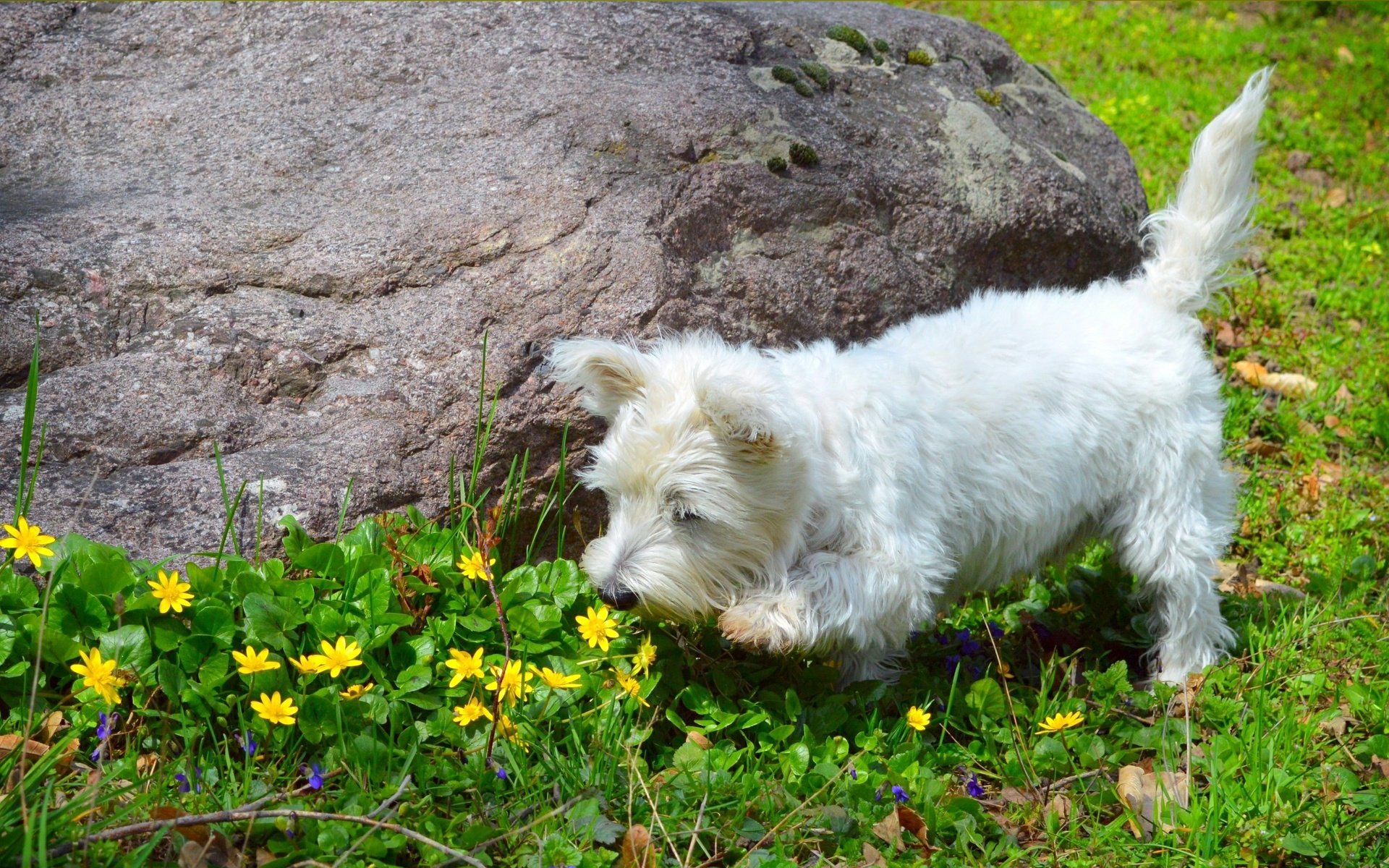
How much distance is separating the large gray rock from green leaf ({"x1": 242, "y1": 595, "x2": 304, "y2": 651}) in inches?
19.0

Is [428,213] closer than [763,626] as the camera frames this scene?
No

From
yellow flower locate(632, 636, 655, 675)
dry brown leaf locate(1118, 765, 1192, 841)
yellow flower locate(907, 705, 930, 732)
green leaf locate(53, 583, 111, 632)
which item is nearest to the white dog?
yellow flower locate(632, 636, 655, 675)

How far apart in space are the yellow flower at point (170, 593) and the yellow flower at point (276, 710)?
338 millimetres

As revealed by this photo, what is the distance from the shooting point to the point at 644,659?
340 centimetres

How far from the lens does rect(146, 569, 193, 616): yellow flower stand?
2.90 m

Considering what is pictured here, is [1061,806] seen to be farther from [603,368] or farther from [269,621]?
[269,621]

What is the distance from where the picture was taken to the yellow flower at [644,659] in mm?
3408

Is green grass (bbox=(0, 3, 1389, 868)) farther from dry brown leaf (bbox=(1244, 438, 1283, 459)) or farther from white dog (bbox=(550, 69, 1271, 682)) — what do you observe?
dry brown leaf (bbox=(1244, 438, 1283, 459))

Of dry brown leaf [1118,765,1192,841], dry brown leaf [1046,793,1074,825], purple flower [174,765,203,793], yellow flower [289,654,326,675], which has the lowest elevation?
dry brown leaf [1046,793,1074,825]

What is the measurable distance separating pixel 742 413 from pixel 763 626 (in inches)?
27.5

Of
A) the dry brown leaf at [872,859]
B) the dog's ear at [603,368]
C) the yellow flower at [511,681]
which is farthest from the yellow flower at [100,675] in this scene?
the dry brown leaf at [872,859]

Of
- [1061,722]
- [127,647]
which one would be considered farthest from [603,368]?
[1061,722]

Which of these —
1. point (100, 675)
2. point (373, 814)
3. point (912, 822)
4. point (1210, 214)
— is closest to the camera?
point (373, 814)

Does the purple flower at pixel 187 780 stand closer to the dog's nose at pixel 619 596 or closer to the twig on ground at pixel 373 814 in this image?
the twig on ground at pixel 373 814
